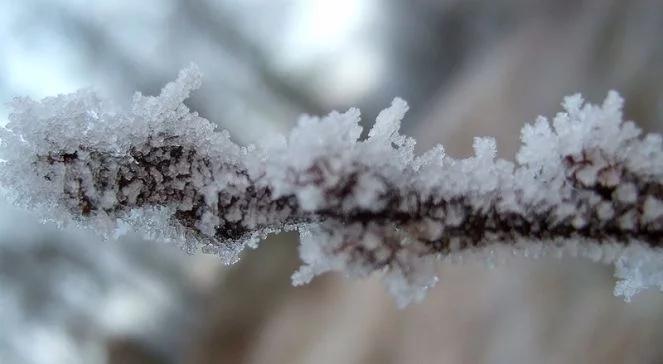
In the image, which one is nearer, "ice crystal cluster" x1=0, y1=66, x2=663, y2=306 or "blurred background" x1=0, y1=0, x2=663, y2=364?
"ice crystal cluster" x1=0, y1=66, x2=663, y2=306

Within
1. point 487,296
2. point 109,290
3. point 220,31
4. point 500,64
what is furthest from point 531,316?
point 109,290

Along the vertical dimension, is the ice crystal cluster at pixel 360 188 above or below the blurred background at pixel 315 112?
below

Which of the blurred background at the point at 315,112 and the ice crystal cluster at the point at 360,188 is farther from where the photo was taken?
the blurred background at the point at 315,112

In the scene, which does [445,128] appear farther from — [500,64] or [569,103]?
[569,103]

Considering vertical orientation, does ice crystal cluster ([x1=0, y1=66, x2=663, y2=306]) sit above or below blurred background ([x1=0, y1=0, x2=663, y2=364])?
below
